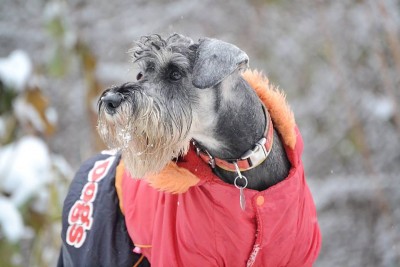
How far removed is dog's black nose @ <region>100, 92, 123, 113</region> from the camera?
2.25m

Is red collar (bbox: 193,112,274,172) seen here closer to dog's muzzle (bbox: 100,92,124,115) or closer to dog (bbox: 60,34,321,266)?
dog (bbox: 60,34,321,266)

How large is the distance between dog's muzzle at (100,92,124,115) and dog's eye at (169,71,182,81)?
0.23 meters

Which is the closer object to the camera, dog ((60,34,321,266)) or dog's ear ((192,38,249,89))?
dog's ear ((192,38,249,89))

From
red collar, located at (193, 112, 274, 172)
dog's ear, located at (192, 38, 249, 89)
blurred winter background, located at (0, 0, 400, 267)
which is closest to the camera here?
dog's ear, located at (192, 38, 249, 89)

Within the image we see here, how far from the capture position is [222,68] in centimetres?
218

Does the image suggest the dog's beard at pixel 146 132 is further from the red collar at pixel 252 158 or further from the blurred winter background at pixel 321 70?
the blurred winter background at pixel 321 70

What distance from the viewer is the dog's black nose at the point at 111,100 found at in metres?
2.25

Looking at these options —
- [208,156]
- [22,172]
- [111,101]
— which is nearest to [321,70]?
[22,172]

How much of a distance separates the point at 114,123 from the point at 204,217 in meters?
0.53

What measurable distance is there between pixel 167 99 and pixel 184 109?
0.08m

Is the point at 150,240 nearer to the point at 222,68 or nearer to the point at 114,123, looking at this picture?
the point at 114,123

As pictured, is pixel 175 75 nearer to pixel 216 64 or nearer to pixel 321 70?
pixel 216 64

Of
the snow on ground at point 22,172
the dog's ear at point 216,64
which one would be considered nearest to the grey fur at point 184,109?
the dog's ear at point 216,64

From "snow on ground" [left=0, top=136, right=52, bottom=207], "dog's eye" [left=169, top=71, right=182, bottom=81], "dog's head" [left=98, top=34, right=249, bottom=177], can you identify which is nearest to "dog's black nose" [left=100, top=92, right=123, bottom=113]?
"dog's head" [left=98, top=34, right=249, bottom=177]
